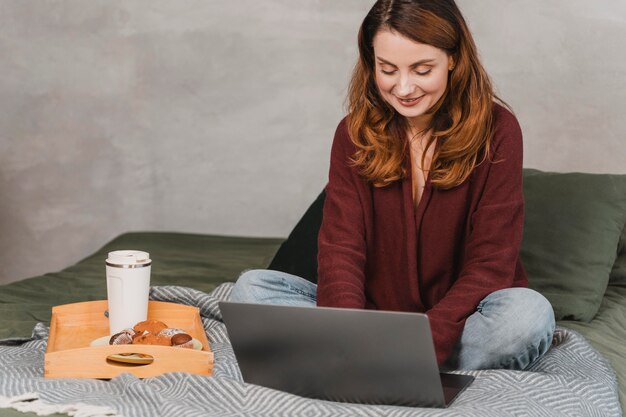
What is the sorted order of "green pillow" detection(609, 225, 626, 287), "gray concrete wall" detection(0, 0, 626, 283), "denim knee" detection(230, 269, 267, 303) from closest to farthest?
"denim knee" detection(230, 269, 267, 303) < "green pillow" detection(609, 225, 626, 287) < "gray concrete wall" detection(0, 0, 626, 283)

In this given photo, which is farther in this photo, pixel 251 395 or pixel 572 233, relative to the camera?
pixel 572 233

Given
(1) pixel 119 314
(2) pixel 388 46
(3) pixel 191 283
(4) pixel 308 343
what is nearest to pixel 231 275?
(3) pixel 191 283

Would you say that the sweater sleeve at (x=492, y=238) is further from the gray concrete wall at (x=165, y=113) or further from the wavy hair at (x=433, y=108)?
the gray concrete wall at (x=165, y=113)

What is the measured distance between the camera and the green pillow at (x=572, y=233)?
200 cm

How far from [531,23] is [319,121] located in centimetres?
70

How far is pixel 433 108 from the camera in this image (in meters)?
1.70

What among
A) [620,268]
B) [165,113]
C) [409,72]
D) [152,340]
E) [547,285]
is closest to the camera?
[152,340]

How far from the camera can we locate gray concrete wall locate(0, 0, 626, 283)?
2936 millimetres

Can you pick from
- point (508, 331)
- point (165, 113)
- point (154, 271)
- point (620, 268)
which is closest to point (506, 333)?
point (508, 331)

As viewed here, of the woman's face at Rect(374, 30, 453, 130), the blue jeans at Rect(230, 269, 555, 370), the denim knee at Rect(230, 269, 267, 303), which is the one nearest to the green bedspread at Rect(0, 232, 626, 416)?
the blue jeans at Rect(230, 269, 555, 370)

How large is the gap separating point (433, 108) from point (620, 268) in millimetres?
729

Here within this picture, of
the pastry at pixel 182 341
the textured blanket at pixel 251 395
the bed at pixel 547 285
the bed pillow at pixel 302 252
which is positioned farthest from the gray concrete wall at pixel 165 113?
the pastry at pixel 182 341

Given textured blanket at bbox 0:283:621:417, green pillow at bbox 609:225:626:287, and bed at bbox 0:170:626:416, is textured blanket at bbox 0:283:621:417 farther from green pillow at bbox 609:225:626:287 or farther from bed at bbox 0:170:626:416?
green pillow at bbox 609:225:626:287

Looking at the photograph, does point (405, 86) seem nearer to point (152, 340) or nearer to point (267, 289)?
point (267, 289)
